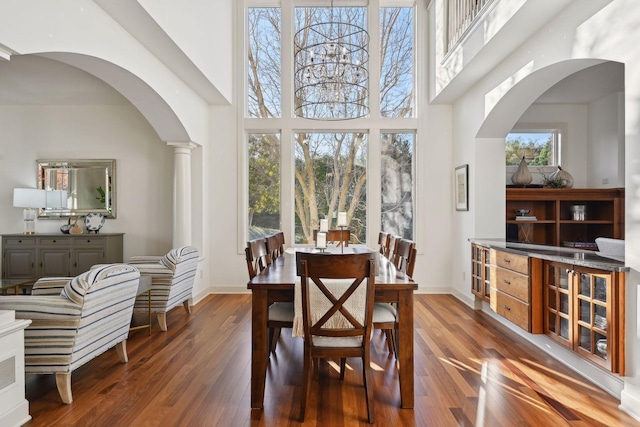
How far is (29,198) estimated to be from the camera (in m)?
4.94

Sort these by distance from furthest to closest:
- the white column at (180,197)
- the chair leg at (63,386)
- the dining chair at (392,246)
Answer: the white column at (180,197) → the dining chair at (392,246) → the chair leg at (63,386)

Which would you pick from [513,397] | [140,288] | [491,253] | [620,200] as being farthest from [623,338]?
[140,288]

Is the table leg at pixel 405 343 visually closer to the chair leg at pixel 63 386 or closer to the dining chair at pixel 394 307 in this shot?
the dining chair at pixel 394 307

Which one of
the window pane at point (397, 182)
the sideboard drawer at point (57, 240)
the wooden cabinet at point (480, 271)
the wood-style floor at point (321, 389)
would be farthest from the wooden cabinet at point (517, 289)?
the sideboard drawer at point (57, 240)

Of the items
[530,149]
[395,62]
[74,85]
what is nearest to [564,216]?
[530,149]

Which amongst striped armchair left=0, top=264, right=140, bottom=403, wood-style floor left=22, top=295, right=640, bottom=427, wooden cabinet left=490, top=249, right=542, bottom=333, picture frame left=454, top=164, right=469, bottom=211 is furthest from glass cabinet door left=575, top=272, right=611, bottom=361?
striped armchair left=0, top=264, right=140, bottom=403

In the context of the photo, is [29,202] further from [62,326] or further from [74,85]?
[62,326]

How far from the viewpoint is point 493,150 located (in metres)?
4.43

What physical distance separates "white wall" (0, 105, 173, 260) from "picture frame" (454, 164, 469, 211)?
4.01m

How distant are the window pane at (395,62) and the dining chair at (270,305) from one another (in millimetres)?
3310

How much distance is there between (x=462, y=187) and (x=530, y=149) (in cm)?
133

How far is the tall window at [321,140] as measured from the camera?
17.9 feet

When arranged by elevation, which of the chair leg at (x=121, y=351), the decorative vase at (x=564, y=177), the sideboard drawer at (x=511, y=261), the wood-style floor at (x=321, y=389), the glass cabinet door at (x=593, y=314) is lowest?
the wood-style floor at (x=321, y=389)

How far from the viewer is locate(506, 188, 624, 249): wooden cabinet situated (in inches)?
183
